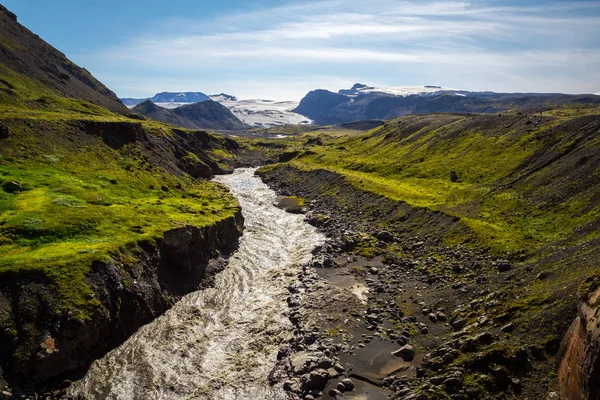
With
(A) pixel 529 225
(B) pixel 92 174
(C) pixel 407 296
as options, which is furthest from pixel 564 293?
(B) pixel 92 174

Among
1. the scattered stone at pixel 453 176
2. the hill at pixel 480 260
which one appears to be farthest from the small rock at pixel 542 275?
the scattered stone at pixel 453 176

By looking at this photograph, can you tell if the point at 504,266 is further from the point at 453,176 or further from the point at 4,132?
the point at 4,132

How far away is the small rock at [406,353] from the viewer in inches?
1224

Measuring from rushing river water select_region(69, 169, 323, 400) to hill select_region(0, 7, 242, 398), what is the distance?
Answer: 246cm

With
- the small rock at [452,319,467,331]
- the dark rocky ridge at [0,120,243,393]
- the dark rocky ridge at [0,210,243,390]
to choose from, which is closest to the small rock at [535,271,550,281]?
the small rock at [452,319,467,331]

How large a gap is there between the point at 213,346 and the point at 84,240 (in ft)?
63.7

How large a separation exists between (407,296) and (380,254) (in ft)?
46.8

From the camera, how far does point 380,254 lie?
55844 mm

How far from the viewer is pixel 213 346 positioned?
1369 inches

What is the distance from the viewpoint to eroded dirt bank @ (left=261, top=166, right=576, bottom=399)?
25.7 m

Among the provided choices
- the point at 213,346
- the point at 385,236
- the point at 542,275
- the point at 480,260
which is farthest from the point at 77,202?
the point at 542,275

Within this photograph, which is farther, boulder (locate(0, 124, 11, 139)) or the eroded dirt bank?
Answer: boulder (locate(0, 124, 11, 139))

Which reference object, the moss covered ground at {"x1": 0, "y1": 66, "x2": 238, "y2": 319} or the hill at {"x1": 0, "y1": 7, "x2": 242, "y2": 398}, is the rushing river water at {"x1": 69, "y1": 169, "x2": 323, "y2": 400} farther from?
the moss covered ground at {"x1": 0, "y1": 66, "x2": 238, "y2": 319}

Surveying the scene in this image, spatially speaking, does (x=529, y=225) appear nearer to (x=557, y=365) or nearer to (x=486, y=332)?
(x=486, y=332)
